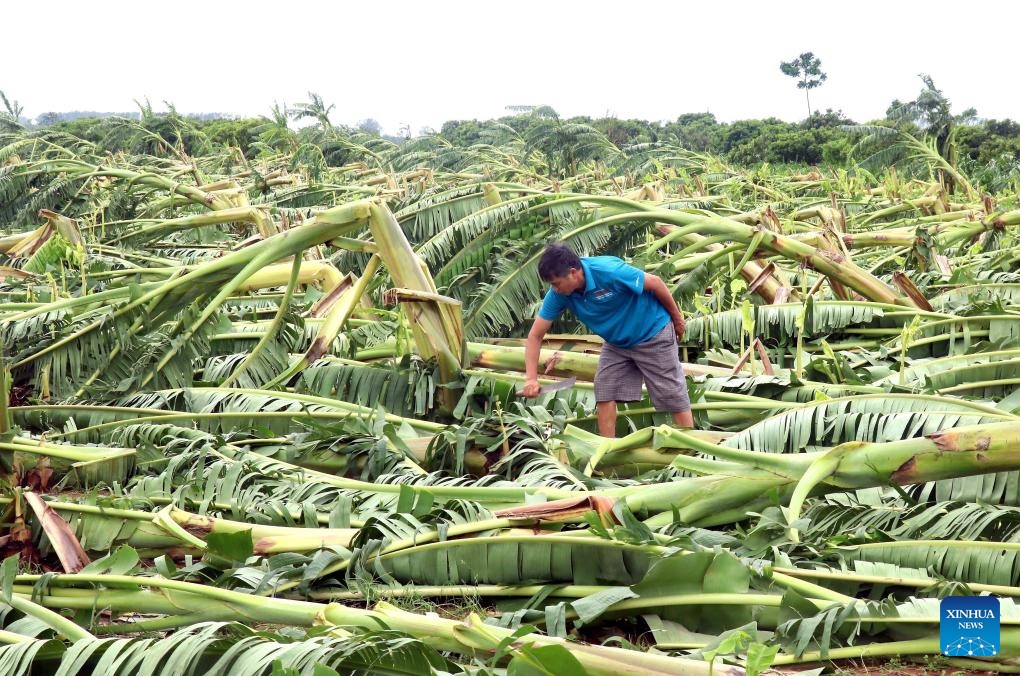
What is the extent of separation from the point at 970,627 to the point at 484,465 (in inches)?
88.0

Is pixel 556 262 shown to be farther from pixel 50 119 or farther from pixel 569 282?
pixel 50 119

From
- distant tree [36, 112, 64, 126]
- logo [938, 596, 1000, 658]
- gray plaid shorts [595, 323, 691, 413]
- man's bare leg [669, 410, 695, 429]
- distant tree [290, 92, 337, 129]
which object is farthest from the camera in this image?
distant tree [36, 112, 64, 126]

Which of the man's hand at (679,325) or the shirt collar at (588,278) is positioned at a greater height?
the shirt collar at (588,278)

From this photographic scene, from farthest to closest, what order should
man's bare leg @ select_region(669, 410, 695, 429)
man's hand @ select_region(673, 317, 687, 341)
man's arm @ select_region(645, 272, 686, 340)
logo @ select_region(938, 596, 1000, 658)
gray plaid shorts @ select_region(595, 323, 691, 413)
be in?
man's hand @ select_region(673, 317, 687, 341) < man's arm @ select_region(645, 272, 686, 340) < gray plaid shorts @ select_region(595, 323, 691, 413) < man's bare leg @ select_region(669, 410, 695, 429) < logo @ select_region(938, 596, 1000, 658)

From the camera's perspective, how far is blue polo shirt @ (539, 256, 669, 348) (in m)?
4.91

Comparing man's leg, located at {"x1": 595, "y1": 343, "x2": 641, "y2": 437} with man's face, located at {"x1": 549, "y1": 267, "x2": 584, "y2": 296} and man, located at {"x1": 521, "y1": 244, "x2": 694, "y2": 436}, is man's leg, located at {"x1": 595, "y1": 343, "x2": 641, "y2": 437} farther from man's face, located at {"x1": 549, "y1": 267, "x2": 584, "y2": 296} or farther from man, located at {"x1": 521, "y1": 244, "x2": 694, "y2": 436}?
man's face, located at {"x1": 549, "y1": 267, "x2": 584, "y2": 296}

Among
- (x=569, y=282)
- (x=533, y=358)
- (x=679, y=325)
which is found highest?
(x=569, y=282)

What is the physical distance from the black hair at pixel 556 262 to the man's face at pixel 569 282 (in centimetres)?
2

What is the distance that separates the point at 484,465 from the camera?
437 cm

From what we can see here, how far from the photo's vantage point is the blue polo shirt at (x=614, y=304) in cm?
491

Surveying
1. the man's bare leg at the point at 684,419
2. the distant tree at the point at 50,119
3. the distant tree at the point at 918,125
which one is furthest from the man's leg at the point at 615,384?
the distant tree at the point at 50,119

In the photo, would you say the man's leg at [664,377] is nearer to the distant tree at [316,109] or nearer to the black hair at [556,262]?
the black hair at [556,262]

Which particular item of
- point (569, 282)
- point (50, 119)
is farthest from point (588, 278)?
point (50, 119)

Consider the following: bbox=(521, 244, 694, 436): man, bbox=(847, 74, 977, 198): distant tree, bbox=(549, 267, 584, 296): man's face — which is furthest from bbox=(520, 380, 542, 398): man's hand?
bbox=(847, 74, 977, 198): distant tree
